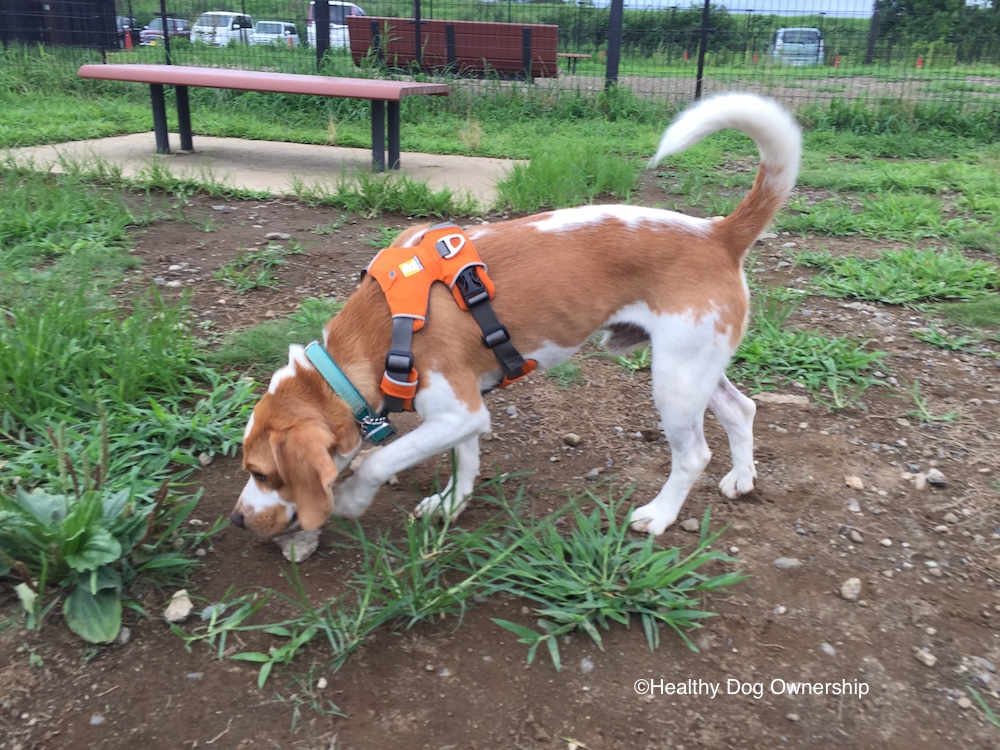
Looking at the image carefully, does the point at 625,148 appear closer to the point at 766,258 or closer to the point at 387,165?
the point at 387,165

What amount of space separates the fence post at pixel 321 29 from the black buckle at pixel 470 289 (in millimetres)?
9171

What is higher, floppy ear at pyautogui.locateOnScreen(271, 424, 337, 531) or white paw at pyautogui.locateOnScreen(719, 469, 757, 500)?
floppy ear at pyautogui.locateOnScreen(271, 424, 337, 531)

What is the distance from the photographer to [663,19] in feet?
36.4

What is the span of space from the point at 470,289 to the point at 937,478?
192cm

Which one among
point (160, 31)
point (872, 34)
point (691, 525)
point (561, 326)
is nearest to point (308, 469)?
point (561, 326)

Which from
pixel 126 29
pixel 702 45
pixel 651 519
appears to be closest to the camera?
pixel 651 519

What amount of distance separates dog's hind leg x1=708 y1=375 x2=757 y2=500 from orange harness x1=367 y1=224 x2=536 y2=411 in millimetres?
831

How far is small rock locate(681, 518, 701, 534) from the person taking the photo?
262 centimetres

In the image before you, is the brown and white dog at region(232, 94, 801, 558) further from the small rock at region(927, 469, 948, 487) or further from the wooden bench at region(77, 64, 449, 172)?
the wooden bench at region(77, 64, 449, 172)

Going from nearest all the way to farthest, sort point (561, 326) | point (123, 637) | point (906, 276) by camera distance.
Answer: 1. point (123, 637)
2. point (561, 326)
3. point (906, 276)

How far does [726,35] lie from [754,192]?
9.18 metres

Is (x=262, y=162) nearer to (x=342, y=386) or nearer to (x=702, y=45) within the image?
(x=342, y=386)

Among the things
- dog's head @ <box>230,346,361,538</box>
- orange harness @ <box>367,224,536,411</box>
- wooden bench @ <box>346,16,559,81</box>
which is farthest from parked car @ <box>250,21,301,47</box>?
dog's head @ <box>230,346,361,538</box>

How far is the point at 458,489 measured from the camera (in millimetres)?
2666
